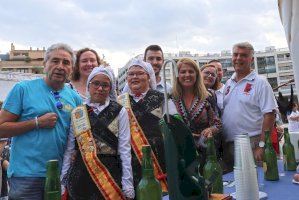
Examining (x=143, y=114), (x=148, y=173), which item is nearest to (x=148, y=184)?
(x=148, y=173)

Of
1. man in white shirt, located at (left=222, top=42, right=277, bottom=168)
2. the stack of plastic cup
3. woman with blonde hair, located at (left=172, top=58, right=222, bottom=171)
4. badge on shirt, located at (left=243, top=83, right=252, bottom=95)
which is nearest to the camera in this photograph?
the stack of plastic cup

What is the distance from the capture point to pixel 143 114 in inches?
97.5

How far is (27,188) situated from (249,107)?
208 cm

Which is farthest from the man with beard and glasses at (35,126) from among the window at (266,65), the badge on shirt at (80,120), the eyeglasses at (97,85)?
the window at (266,65)

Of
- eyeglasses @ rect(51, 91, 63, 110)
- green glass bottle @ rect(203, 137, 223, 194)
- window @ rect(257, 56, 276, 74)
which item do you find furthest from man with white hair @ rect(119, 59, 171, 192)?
window @ rect(257, 56, 276, 74)

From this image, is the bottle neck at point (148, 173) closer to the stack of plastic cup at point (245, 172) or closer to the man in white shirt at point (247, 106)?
the stack of plastic cup at point (245, 172)

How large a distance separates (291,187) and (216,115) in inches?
47.0

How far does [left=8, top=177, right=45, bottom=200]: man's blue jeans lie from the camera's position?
207 cm

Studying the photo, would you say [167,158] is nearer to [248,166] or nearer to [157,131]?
[248,166]

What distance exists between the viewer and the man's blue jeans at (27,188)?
2068 millimetres

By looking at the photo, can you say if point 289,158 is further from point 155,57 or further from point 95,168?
point 155,57

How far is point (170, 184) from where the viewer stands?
1290 millimetres

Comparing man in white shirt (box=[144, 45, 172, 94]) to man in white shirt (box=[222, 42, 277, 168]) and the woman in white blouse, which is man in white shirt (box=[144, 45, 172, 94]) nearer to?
man in white shirt (box=[222, 42, 277, 168])

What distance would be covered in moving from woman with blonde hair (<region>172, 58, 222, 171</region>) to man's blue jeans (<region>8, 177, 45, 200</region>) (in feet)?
4.21
